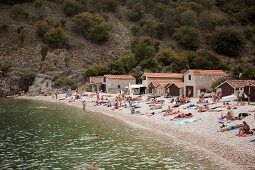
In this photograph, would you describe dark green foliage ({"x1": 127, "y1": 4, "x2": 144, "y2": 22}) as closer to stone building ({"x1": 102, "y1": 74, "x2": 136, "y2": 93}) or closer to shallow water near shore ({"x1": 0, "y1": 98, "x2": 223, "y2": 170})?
stone building ({"x1": 102, "y1": 74, "x2": 136, "y2": 93})

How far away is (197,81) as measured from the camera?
199 feet

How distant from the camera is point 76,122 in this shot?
134 feet

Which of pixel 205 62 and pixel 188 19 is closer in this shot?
pixel 205 62

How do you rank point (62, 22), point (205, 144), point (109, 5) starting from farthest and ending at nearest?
point (109, 5)
point (62, 22)
point (205, 144)

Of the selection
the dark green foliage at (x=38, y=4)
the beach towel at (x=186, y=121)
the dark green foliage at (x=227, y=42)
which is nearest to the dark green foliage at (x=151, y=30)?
the dark green foliage at (x=227, y=42)

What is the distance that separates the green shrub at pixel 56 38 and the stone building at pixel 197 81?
48093mm

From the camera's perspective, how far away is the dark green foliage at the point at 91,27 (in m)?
106

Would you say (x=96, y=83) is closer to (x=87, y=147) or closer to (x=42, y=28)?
(x=42, y=28)

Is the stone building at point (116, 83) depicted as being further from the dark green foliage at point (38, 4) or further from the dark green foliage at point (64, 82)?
the dark green foliage at point (38, 4)

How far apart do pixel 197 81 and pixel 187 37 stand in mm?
51250

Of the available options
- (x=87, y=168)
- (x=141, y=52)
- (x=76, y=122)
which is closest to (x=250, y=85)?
(x=76, y=122)

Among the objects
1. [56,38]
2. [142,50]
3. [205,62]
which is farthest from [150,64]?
[56,38]

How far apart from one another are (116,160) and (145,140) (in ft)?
22.4

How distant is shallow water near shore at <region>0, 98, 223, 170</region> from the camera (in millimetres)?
21844
